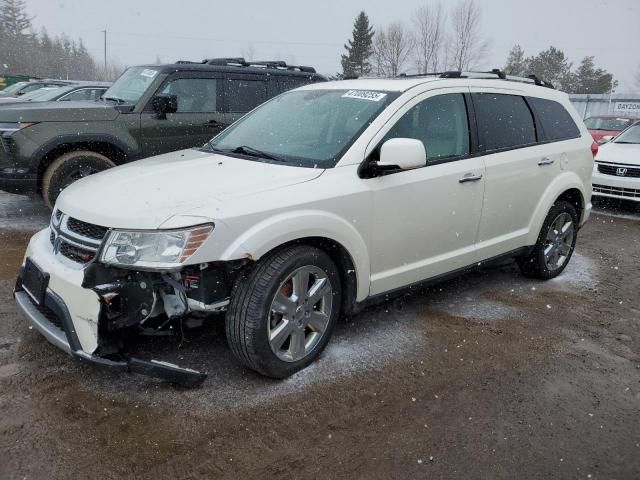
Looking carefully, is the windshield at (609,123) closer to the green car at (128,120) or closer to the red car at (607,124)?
the red car at (607,124)

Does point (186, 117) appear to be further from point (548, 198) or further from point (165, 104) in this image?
point (548, 198)

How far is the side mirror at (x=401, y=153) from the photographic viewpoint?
315 centimetres

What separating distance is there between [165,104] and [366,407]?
15.7 feet

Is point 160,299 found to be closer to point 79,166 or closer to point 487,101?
point 487,101

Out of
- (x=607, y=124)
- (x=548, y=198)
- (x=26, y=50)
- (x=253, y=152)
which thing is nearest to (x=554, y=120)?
(x=548, y=198)

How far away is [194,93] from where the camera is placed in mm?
6832

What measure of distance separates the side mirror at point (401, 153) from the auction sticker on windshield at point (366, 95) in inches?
21.2


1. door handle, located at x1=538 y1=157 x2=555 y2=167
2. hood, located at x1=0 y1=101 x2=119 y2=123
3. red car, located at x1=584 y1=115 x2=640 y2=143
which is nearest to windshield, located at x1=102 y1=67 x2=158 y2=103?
hood, located at x1=0 y1=101 x2=119 y2=123

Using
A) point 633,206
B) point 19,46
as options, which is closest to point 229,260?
point 633,206

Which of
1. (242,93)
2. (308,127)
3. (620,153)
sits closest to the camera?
(308,127)

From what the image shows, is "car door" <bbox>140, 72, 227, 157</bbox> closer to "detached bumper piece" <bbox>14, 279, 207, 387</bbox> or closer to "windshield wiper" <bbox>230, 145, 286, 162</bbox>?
"windshield wiper" <bbox>230, 145, 286, 162</bbox>

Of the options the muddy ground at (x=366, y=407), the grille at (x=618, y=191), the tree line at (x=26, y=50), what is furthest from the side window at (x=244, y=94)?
the tree line at (x=26, y=50)

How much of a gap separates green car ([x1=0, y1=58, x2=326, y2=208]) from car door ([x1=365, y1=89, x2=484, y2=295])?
3765 mm

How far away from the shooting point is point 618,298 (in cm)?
470
